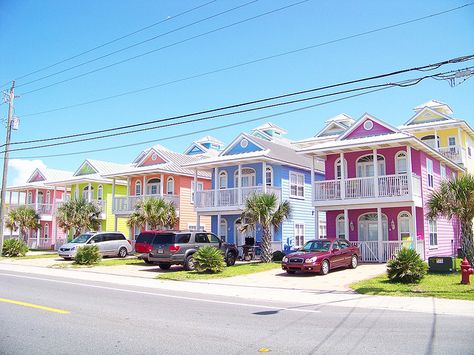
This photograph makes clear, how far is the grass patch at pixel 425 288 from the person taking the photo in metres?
13.3

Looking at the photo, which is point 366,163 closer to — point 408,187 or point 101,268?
point 408,187

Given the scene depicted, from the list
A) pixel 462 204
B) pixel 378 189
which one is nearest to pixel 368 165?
pixel 378 189

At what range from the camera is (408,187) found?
73.5 feet

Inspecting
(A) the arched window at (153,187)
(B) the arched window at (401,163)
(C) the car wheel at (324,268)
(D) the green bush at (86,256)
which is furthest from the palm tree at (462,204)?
(A) the arched window at (153,187)

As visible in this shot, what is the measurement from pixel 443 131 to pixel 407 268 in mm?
22625

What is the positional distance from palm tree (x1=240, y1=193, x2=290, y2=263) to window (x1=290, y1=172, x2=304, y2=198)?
667 centimetres

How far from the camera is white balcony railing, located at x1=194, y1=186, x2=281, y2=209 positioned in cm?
2848

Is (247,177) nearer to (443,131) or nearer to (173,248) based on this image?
(173,248)

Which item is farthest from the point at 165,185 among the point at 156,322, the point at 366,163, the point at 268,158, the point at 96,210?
the point at 156,322

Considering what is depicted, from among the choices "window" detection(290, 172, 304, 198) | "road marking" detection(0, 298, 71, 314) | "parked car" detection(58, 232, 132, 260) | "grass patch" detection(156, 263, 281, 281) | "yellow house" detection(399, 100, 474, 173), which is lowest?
"grass patch" detection(156, 263, 281, 281)

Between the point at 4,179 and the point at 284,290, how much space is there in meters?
24.5

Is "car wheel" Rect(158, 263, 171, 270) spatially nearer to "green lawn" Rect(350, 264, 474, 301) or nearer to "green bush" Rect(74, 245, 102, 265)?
"green bush" Rect(74, 245, 102, 265)

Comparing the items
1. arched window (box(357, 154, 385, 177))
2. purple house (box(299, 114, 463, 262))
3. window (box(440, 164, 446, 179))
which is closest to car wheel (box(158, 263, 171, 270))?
purple house (box(299, 114, 463, 262))

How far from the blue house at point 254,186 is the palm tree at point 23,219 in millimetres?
19357
